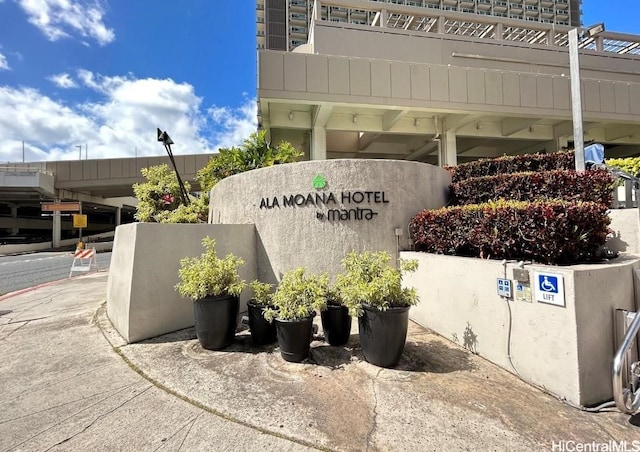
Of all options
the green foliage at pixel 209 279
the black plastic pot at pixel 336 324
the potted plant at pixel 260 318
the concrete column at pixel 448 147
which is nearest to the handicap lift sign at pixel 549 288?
the black plastic pot at pixel 336 324

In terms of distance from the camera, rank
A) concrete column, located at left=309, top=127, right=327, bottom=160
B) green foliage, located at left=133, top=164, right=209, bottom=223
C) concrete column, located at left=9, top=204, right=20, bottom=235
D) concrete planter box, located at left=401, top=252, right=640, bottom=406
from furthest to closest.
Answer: concrete column, located at left=9, top=204, right=20, bottom=235 → concrete column, located at left=309, top=127, right=327, bottom=160 → green foliage, located at left=133, top=164, right=209, bottom=223 → concrete planter box, located at left=401, top=252, right=640, bottom=406

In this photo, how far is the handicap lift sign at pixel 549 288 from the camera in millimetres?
3266

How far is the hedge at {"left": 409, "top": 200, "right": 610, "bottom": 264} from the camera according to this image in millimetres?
3729

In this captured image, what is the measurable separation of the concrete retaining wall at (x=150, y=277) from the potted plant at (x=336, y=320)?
8.04 ft

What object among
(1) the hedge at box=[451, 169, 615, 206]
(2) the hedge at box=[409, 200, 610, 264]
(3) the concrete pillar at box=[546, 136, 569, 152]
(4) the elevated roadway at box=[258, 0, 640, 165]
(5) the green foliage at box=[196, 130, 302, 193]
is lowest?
(2) the hedge at box=[409, 200, 610, 264]

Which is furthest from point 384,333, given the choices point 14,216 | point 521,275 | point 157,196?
point 14,216

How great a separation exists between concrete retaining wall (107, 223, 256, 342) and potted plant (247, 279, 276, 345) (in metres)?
1.50

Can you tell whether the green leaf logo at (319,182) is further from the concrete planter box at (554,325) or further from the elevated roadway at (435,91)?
the elevated roadway at (435,91)

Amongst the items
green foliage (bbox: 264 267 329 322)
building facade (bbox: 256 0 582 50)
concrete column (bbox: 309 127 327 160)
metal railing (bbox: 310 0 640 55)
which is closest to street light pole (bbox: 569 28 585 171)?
green foliage (bbox: 264 267 329 322)

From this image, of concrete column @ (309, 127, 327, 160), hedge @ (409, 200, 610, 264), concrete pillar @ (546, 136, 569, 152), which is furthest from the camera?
concrete pillar @ (546, 136, 569, 152)

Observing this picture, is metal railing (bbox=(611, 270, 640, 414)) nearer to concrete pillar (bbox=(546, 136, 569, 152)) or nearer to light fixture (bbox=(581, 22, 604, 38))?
light fixture (bbox=(581, 22, 604, 38))

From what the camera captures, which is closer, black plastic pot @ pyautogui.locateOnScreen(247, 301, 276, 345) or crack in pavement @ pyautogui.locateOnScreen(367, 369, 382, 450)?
crack in pavement @ pyautogui.locateOnScreen(367, 369, 382, 450)

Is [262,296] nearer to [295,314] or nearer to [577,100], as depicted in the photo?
[295,314]

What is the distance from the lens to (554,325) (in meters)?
3.34
